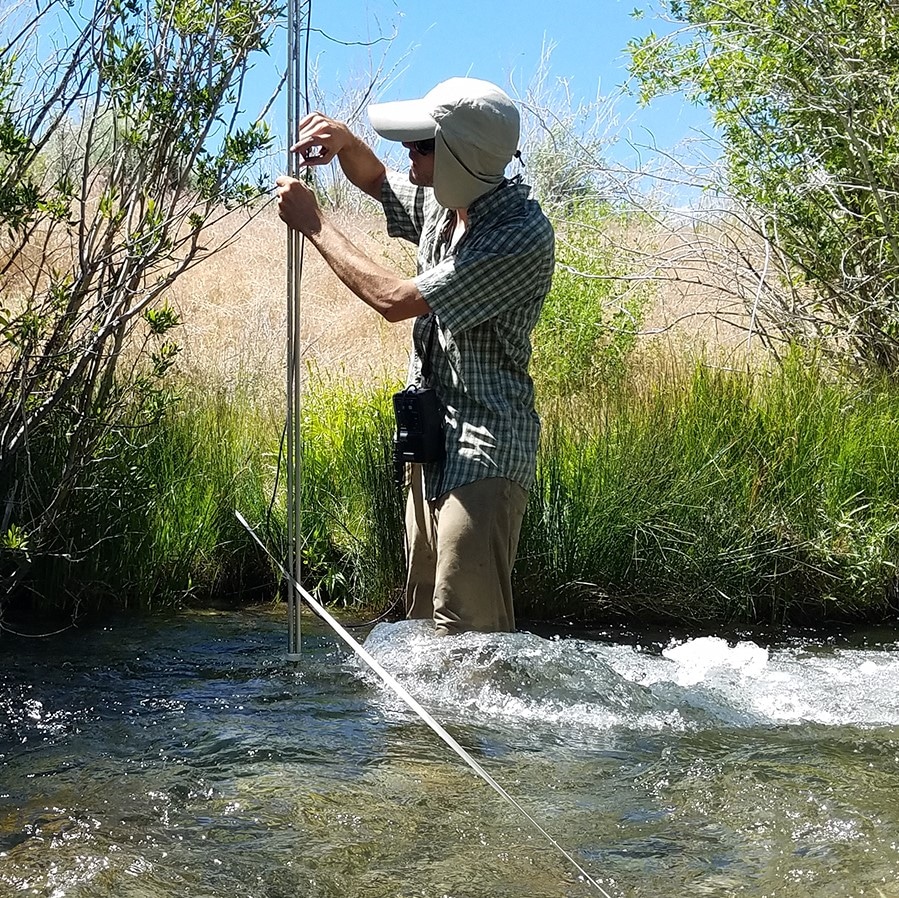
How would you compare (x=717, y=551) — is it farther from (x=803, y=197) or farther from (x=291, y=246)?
(x=803, y=197)

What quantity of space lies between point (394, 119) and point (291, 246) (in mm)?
544

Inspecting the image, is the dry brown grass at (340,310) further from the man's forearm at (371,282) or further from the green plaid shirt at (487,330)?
the green plaid shirt at (487,330)

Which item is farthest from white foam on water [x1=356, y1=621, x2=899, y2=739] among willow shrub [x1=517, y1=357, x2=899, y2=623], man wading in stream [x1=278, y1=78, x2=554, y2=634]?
willow shrub [x1=517, y1=357, x2=899, y2=623]

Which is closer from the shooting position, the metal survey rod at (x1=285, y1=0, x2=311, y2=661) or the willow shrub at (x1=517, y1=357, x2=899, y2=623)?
the metal survey rod at (x1=285, y1=0, x2=311, y2=661)

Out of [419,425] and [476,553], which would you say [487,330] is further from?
[476,553]

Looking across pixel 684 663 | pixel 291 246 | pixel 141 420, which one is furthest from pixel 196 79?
pixel 684 663

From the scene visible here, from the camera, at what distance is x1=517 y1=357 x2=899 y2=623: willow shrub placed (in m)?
5.73

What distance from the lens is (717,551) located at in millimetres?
5773

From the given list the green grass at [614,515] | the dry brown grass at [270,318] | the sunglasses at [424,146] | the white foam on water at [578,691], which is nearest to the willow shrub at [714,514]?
the green grass at [614,515]

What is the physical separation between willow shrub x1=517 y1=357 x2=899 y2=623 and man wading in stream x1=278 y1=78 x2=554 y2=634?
6.00 feet

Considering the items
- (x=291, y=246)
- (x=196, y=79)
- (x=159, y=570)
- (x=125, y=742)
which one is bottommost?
(x=125, y=742)

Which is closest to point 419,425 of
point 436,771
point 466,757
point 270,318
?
point 436,771

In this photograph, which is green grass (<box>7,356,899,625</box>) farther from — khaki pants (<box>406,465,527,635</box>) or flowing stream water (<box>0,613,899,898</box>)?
khaki pants (<box>406,465,527,635</box>)

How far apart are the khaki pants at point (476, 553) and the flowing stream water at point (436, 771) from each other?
9 cm
